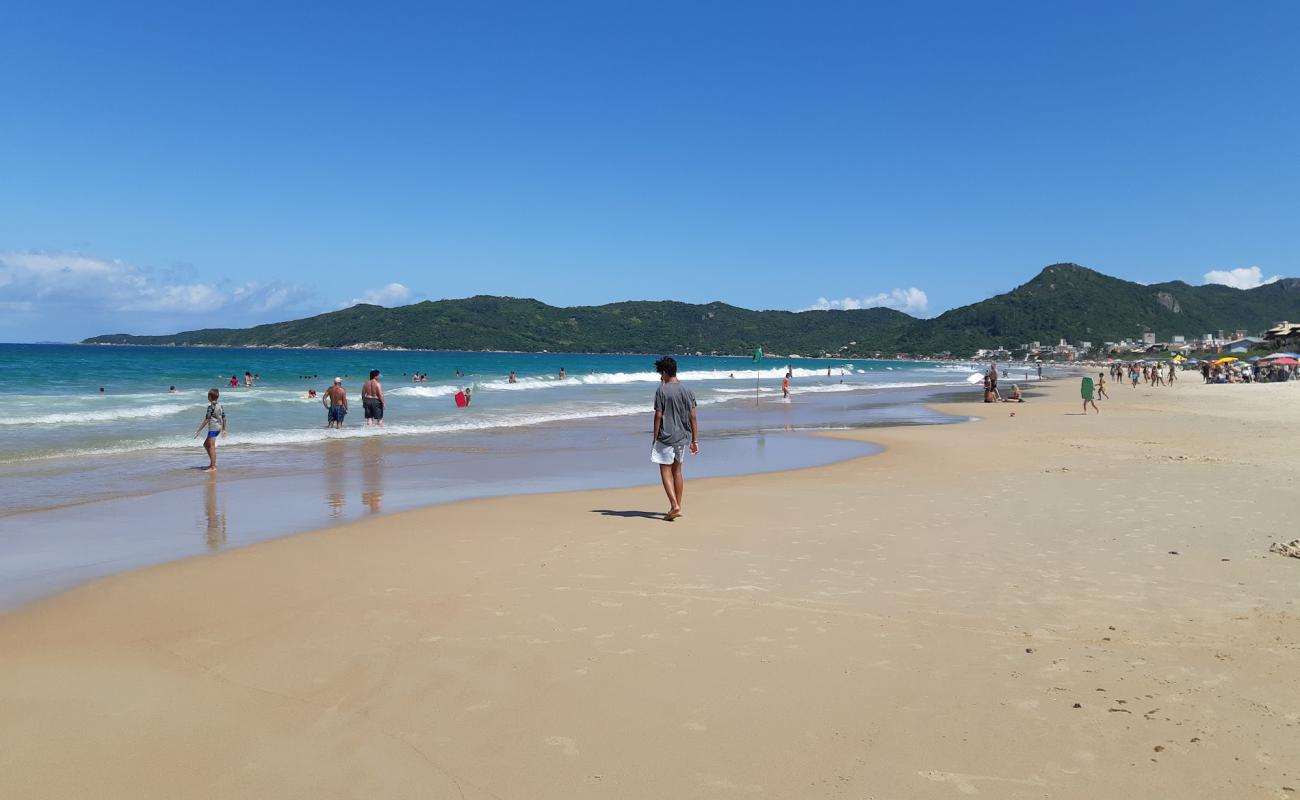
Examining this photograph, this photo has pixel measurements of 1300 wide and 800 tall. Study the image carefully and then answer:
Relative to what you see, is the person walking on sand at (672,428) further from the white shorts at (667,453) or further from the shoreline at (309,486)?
the shoreline at (309,486)

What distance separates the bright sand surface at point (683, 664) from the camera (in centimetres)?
356

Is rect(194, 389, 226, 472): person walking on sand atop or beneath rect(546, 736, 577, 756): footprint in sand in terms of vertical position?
atop

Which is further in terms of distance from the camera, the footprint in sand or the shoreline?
the shoreline

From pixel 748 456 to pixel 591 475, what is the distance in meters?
4.42

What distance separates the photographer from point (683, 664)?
4.78m

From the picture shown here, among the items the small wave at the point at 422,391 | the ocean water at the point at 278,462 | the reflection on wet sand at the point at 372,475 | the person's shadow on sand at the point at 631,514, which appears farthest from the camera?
the small wave at the point at 422,391

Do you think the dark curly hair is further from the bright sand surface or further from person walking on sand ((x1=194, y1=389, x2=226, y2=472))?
person walking on sand ((x1=194, y1=389, x2=226, y2=472))

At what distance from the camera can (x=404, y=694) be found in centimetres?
441

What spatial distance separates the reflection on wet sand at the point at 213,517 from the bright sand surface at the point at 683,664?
774 mm

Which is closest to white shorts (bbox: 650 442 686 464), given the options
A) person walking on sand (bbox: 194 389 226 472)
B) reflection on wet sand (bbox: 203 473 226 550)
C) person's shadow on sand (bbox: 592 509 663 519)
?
person's shadow on sand (bbox: 592 509 663 519)

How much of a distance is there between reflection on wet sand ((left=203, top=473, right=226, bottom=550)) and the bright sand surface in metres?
0.77

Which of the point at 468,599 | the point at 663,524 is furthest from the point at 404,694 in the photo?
the point at 663,524

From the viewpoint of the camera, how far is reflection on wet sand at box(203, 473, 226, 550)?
28.4ft

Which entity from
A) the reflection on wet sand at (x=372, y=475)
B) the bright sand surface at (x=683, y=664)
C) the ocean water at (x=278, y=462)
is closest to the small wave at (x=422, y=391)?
the ocean water at (x=278, y=462)
